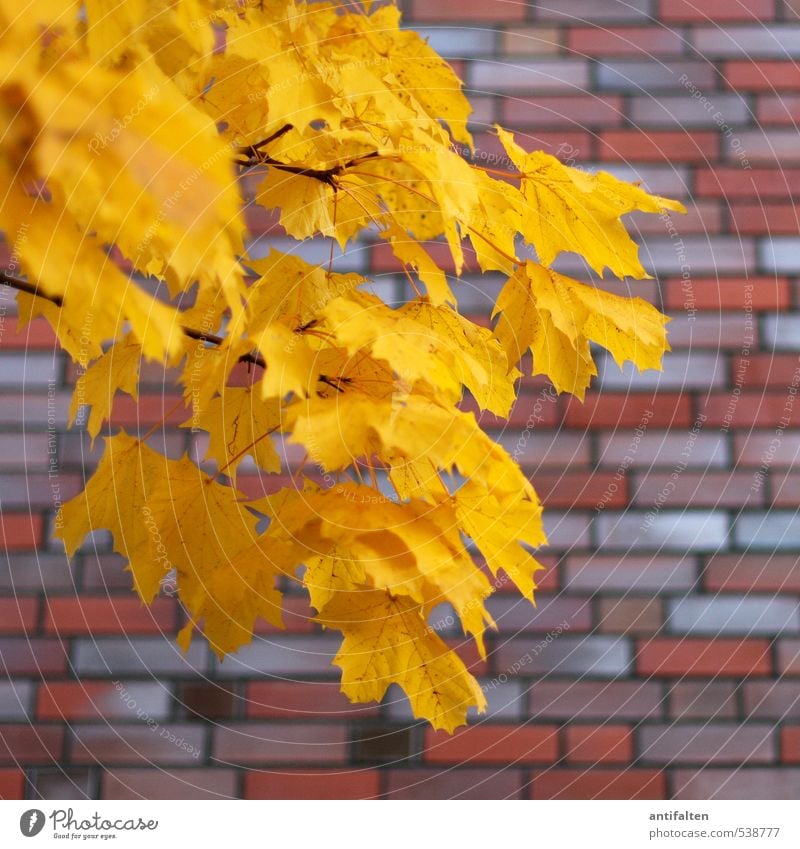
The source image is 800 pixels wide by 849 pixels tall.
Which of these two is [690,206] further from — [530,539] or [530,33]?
[530,539]

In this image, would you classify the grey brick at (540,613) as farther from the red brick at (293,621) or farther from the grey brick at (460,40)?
the grey brick at (460,40)

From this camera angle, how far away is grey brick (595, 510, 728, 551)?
0.59 m

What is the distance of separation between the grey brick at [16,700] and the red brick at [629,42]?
64 centimetres

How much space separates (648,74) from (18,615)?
64 centimetres

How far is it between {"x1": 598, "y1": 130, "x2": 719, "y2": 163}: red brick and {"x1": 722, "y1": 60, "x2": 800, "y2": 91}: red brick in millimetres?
43

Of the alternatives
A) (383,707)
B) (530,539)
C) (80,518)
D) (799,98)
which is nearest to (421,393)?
(530,539)

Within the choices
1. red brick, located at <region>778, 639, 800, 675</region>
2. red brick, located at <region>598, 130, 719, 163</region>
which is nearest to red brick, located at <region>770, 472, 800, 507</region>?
red brick, located at <region>778, 639, 800, 675</region>

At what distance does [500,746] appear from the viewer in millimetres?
589

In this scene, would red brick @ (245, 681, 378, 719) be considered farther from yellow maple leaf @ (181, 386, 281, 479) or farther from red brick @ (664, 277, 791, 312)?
red brick @ (664, 277, 791, 312)

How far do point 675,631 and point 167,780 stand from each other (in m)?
0.40

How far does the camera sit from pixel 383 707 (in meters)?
0.59

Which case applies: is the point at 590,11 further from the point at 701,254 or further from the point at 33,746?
the point at 33,746
